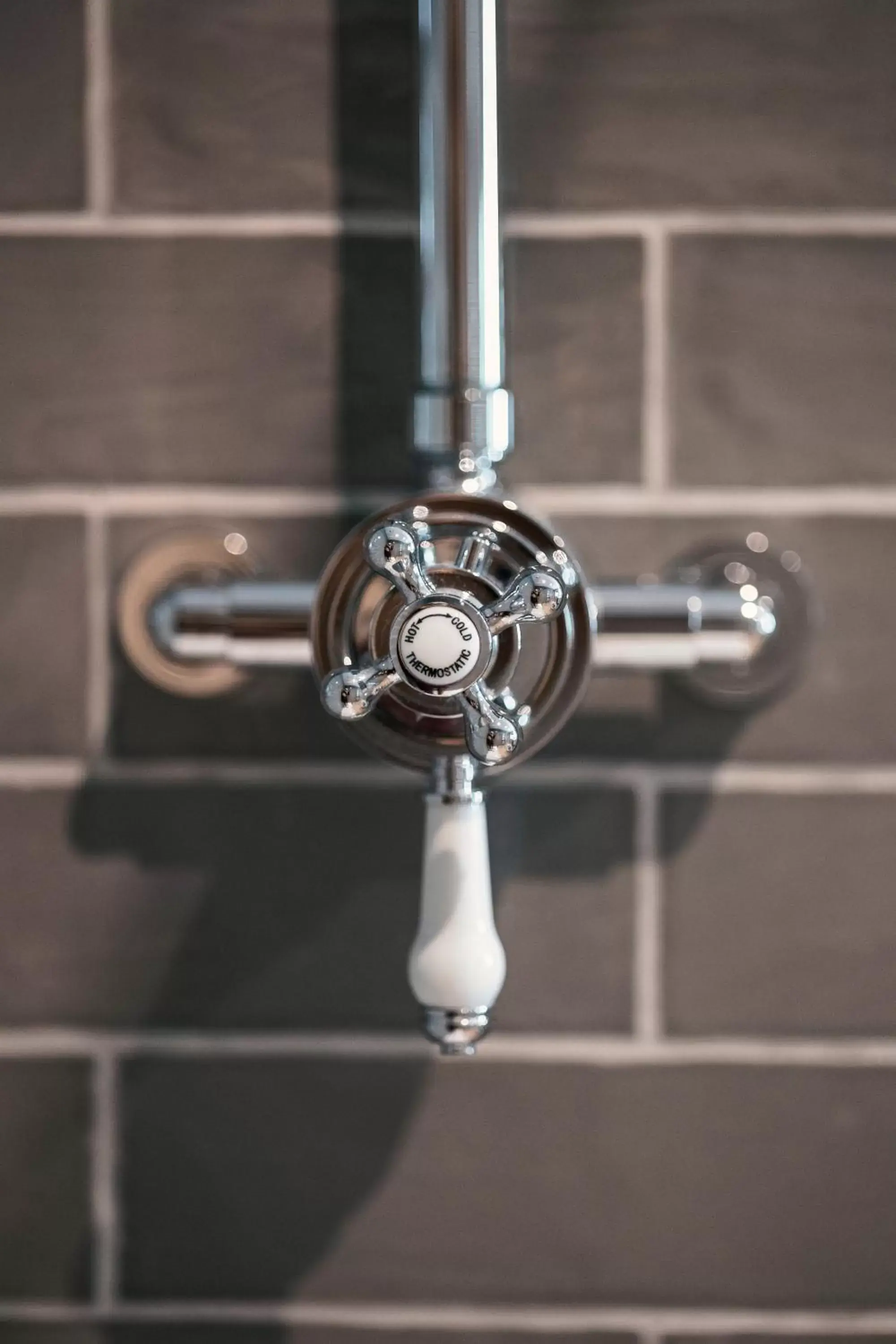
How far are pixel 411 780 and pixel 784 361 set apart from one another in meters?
0.27

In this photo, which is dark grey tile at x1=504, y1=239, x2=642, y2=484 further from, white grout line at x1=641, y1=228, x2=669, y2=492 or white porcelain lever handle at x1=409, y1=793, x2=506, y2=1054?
white porcelain lever handle at x1=409, y1=793, x2=506, y2=1054

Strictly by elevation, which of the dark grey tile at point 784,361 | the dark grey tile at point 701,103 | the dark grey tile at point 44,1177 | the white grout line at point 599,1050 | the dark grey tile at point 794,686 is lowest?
the dark grey tile at point 44,1177

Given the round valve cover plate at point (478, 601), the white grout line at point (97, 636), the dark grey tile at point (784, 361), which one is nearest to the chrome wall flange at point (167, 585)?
the white grout line at point (97, 636)

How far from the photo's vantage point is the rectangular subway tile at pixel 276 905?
2.06 ft

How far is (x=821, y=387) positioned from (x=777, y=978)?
0.29 metres

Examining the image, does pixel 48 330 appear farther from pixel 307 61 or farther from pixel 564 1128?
pixel 564 1128

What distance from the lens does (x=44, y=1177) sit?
0.64 meters

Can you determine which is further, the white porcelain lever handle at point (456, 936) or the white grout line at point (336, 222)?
the white grout line at point (336, 222)

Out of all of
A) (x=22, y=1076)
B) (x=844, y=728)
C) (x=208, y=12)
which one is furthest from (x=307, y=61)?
(x=22, y=1076)

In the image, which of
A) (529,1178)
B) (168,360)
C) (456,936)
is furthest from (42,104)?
(529,1178)

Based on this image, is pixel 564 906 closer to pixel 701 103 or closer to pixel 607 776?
pixel 607 776

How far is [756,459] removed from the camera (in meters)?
0.61

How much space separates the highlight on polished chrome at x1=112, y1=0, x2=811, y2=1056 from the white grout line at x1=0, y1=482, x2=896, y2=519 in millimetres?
57

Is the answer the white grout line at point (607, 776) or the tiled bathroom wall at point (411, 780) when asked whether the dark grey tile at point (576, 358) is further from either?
the white grout line at point (607, 776)
